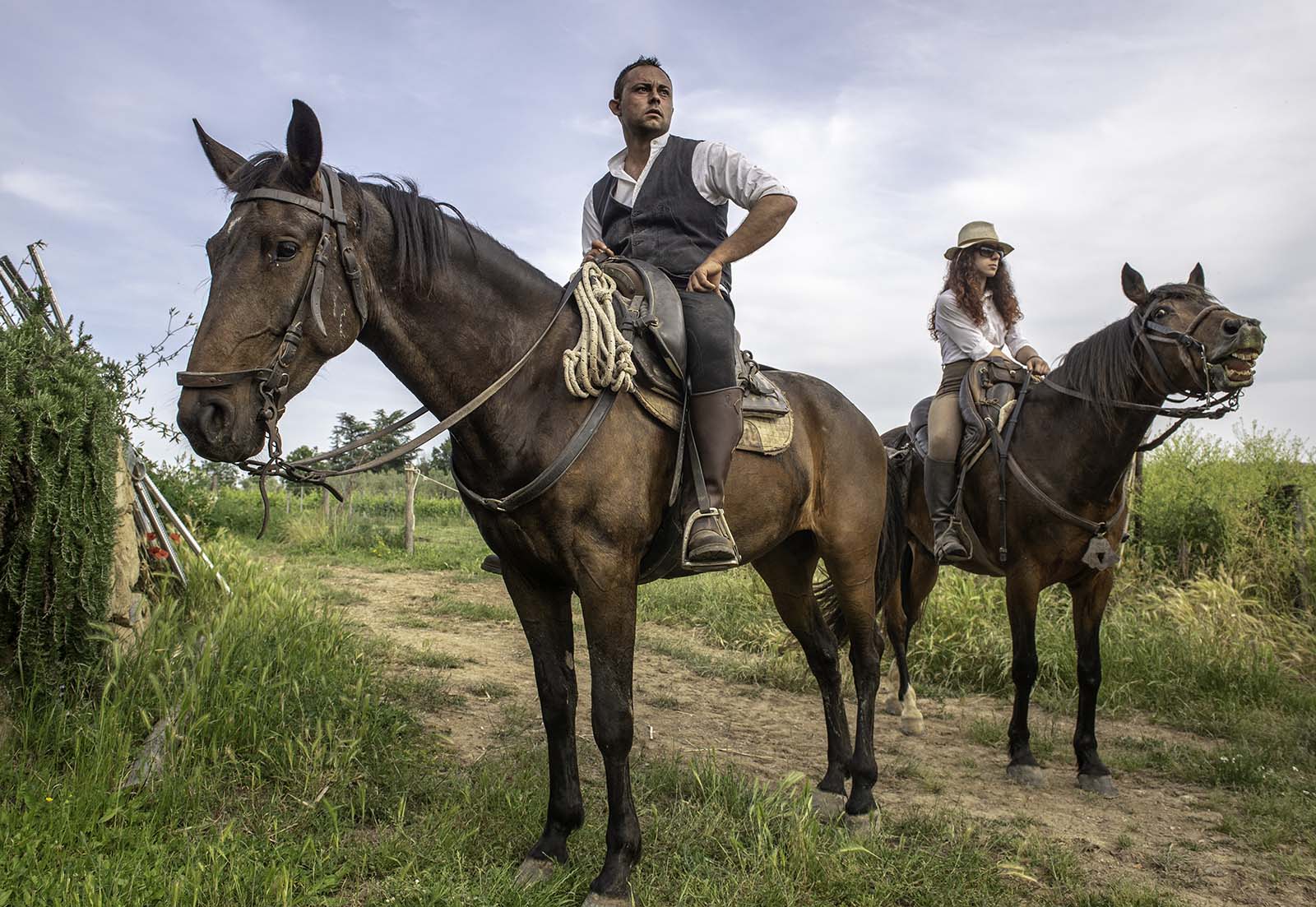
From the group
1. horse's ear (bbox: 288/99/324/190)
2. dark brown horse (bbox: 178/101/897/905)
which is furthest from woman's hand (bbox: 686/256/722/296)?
horse's ear (bbox: 288/99/324/190)

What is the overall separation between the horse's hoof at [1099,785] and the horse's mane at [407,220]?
14.2ft

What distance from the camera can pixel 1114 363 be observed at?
5000 millimetres

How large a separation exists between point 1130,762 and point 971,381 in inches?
101

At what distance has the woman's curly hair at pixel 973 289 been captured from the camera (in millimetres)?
5910

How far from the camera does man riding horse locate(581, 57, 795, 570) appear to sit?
3193mm

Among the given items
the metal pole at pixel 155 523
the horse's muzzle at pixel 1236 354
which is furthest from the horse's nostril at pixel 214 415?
the horse's muzzle at pixel 1236 354

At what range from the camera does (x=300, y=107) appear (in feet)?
7.73

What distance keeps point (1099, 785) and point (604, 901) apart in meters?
3.21

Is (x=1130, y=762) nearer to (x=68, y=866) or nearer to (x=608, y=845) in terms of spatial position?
(x=608, y=845)

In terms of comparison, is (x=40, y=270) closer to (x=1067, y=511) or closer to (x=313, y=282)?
(x=313, y=282)

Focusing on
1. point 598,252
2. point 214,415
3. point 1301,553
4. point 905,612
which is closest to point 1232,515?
point 1301,553

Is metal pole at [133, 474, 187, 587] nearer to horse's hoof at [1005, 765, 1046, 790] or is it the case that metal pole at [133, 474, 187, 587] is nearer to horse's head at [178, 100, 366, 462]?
horse's head at [178, 100, 366, 462]

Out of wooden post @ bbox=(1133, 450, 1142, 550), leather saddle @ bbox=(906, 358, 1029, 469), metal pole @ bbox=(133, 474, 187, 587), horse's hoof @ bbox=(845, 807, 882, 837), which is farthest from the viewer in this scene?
wooden post @ bbox=(1133, 450, 1142, 550)

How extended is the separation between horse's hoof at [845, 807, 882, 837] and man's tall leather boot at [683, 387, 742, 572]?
1.52m
